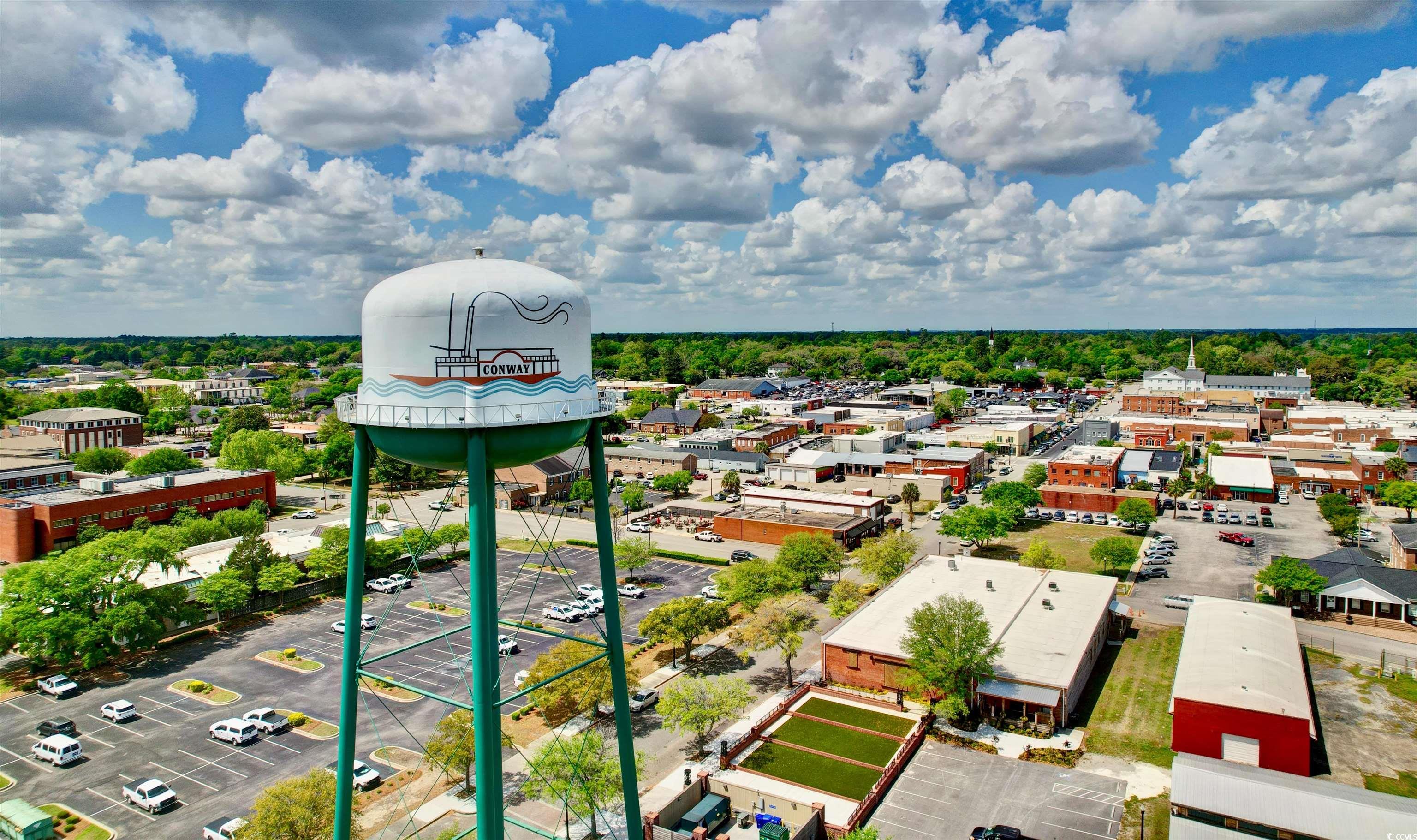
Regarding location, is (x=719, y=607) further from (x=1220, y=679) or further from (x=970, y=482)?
(x=970, y=482)

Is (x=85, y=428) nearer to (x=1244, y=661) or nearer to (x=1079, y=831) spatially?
(x=1079, y=831)

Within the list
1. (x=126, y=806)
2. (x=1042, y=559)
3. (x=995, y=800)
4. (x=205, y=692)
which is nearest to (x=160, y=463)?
(x=205, y=692)

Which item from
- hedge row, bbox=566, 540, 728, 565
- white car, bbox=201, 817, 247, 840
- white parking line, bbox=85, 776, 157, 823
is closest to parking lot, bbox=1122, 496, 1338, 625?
hedge row, bbox=566, 540, 728, 565

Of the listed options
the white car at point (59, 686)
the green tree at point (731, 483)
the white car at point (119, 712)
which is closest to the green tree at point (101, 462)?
the white car at point (59, 686)

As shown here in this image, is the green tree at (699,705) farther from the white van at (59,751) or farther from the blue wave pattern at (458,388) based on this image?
the white van at (59,751)

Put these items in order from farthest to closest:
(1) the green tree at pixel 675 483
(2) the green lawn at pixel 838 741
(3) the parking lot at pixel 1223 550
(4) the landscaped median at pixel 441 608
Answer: (1) the green tree at pixel 675 483 < (3) the parking lot at pixel 1223 550 < (4) the landscaped median at pixel 441 608 < (2) the green lawn at pixel 838 741
